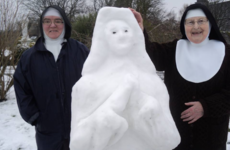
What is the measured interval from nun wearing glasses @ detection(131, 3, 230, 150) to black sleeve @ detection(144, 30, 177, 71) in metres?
0.01

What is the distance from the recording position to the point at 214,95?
219 cm

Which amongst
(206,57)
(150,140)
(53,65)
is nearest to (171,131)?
(150,140)

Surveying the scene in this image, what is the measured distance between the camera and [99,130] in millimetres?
1536

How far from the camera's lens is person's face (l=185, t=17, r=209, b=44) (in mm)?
2152

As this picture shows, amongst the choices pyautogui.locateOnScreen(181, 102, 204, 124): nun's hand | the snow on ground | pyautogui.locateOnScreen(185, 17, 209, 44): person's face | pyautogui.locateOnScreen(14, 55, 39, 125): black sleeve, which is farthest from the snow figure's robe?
the snow on ground

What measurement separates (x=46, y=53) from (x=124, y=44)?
45.9 inches

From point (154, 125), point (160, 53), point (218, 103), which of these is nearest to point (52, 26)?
point (160, 53)

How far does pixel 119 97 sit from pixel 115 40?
0.44m

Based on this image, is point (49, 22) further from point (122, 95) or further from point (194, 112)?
point (194, 112)

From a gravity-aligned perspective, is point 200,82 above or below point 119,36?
below

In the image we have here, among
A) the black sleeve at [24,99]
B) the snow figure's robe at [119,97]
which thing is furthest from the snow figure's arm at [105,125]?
the black sleeve at [24,99]

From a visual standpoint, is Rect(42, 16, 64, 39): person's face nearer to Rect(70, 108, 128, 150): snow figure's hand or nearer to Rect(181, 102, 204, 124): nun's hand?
Rect(70, 108, 128, 150): snow figure's hand

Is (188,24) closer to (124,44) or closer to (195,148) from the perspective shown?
(124,44)

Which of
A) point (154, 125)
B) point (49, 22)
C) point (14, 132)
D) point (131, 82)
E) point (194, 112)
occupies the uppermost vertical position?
→ point (49, 22)
